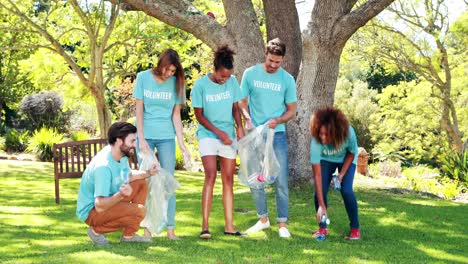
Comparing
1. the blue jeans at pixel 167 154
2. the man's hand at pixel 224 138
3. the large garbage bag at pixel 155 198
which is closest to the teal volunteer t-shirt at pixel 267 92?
the man's hand at pixel 224 138

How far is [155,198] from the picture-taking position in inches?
245

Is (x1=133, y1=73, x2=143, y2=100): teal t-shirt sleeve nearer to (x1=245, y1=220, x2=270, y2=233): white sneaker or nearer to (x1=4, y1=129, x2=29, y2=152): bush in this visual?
(x1=245, y1=220, x2=270, y2=233): white sneaker

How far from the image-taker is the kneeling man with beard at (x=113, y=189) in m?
5.55

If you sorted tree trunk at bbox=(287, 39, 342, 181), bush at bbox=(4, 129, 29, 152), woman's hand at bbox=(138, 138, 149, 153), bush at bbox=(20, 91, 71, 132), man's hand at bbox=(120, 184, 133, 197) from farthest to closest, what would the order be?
bush at bbox=(20, 91, 71, 132), bush at bbox=(4, 129, 29, 152), tree trunk at bbox=(287, 39, 342, 181), woman's hand at bbox=(138, 138, 149, 153), man's hand at bbox=(120, 184, 133, 197)

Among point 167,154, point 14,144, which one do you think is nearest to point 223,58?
point 167,154

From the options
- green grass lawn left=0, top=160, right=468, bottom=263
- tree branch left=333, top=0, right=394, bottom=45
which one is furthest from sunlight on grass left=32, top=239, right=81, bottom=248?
tree branch left=333, top=0, right=394, bottom=45

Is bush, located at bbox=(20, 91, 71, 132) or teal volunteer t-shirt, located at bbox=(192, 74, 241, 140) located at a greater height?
bush, located at bbox=(20, 91, 71, 132)

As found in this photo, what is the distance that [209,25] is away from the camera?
9789 mm

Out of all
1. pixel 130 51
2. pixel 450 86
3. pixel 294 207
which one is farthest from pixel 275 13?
pixel 450 86

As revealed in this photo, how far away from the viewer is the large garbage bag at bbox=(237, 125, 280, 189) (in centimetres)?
659

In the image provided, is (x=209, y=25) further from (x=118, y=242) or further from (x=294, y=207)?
(x=118, y=242)

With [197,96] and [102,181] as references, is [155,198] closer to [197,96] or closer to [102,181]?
[102,181]

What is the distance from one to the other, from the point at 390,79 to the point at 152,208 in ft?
113

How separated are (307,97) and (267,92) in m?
3.31
